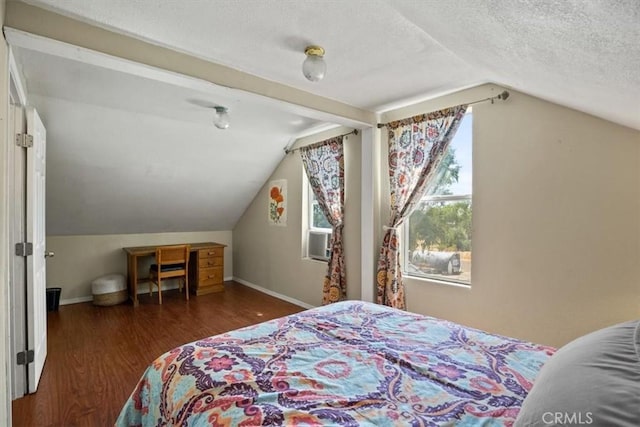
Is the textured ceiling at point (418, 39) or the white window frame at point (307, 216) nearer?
the textured ceiling at point (418, 39)

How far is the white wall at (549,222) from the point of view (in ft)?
6.72

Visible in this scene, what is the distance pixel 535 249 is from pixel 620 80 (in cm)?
149

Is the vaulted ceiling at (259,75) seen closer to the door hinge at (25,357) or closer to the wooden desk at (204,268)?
the wooden desk at (204,268)

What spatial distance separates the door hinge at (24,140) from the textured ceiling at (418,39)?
0.92 m

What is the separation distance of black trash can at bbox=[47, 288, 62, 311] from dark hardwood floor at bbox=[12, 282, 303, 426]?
110 millimetres

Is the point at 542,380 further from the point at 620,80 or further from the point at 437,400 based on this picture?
the point at 620,80

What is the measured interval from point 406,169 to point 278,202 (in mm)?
2231

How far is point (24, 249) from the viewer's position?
2.15 metres

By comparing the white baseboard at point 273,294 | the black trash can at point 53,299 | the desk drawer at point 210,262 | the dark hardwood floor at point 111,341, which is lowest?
the dark hardwood floor at point 111,341

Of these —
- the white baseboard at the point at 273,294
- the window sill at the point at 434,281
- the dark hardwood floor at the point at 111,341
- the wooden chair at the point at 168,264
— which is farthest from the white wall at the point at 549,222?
the wooden chair at the point at 168,264

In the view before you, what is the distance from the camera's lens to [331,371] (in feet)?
4.09

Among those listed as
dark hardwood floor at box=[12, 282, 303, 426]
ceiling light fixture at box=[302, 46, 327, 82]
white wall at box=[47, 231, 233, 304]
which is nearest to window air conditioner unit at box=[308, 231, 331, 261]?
dark hardwood floor at box=[12, 282, 303, 426]

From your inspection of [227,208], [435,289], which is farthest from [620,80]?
[227,208]

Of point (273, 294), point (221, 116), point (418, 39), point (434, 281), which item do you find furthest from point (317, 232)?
point (418, 39)
